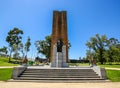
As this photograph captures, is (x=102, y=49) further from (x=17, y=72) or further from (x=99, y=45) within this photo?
(x=17, y=72)

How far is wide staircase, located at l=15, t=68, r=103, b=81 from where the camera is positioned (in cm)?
1641

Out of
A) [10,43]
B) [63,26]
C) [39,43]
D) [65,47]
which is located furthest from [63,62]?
[39,43]

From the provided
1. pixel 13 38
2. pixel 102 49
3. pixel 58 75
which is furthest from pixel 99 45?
pixel 58 75

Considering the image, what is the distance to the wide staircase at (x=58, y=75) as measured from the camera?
16.4 m

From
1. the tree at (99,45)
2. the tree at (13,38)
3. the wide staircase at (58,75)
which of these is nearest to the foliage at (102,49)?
the tree at (99,45)

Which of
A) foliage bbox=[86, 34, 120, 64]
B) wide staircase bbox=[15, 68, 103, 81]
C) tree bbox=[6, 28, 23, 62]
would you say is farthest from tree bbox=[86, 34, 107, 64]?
wide staircase bbox=[15, 68, 103, 81]

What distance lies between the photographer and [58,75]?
57.1 feet

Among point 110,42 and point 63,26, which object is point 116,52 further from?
point 63,26

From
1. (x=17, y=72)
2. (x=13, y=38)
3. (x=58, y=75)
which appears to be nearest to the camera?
(x=17, y=72)

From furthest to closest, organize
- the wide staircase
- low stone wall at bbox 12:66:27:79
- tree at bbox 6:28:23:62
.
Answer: tree at bbox 6:28:23:62, low stone wall at bbox 12:66:27:79, the wide staircase

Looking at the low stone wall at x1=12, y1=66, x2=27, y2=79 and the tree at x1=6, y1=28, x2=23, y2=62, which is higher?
the tree at x1=6, y1=28, x2=23, y2=62

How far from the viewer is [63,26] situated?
31156mm

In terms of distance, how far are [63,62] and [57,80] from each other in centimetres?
1073

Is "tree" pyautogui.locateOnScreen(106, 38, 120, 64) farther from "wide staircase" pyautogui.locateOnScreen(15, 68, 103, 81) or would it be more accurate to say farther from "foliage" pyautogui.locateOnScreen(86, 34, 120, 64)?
"wide staircase" pyautogui.locateOnScreen(15, 68, 103, 81)
